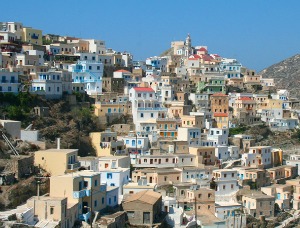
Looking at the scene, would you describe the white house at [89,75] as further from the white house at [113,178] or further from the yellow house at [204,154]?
the white house at [113,178]

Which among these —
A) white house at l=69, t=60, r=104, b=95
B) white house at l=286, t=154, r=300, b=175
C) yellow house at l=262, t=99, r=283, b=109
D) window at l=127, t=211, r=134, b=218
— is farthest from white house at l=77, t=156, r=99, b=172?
yellow house at l=262, t=99, r=283, b=109

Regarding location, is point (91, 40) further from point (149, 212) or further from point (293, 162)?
point (149, 212)

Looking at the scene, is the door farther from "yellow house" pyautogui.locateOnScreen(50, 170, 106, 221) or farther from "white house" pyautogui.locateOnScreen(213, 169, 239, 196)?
"white house" pyautogui.locateOnScreen(213, 169, 239, 196)

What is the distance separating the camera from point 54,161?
102 feet

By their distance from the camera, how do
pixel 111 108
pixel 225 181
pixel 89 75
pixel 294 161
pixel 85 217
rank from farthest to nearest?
pixel 89 75
pixel 111 108
pixel 294 161
pixel 225 181
pixel 85 217

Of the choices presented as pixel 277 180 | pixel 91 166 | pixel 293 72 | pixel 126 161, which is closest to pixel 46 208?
pixel 91 166

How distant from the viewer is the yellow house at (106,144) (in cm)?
3791

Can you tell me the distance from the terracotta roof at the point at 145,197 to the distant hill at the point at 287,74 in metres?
49.1

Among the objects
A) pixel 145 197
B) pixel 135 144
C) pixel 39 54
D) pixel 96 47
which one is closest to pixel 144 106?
pixel 135 144

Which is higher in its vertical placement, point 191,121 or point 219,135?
point 191,121

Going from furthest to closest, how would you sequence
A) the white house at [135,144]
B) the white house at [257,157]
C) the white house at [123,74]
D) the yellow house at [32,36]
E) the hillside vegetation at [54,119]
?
the yellow house at [32,36], the white house at [123,74], the white house at [257,157], the white house at [135,144], the hillside vegetation at [54,119]

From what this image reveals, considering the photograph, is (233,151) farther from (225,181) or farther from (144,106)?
(144,106)

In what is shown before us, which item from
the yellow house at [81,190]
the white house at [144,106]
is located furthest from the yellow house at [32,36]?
the yellow house at [81,190]

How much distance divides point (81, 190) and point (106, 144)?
11.5 metres
